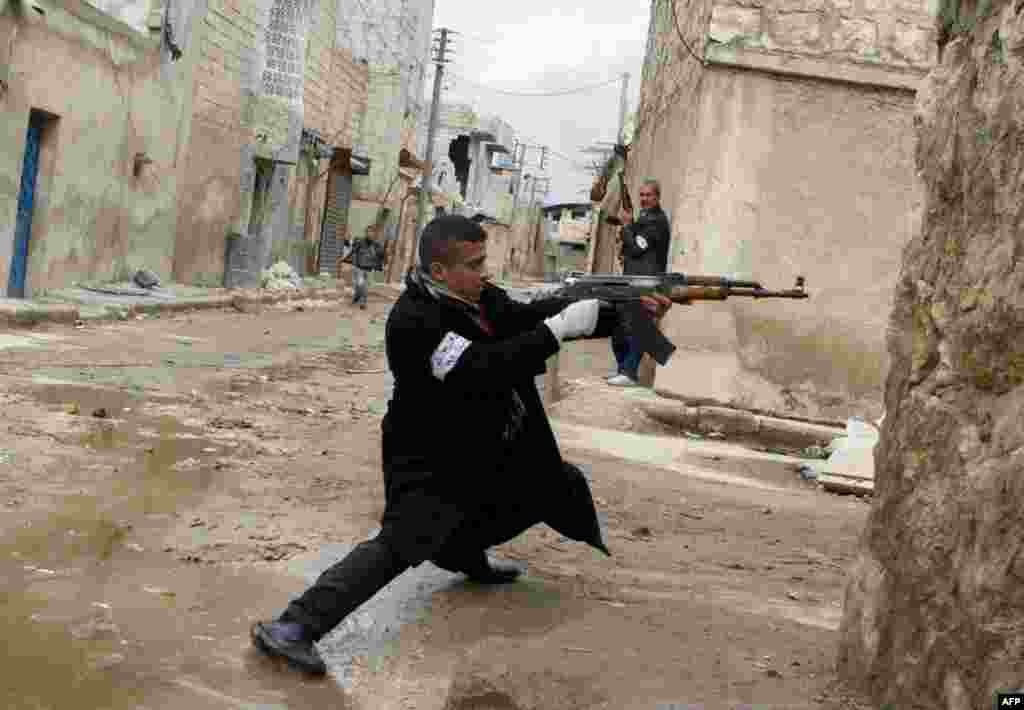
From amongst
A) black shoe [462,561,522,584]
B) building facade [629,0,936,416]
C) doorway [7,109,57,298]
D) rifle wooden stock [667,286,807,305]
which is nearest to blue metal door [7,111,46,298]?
doorway [7,109,57,298]

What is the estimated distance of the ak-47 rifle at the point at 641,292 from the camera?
3789mm

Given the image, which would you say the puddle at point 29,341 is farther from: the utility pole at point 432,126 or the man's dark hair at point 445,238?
the utility pole at point 432,126

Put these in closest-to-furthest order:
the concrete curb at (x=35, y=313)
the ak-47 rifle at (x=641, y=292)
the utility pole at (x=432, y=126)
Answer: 1. the ak-47 rifle at (x=641, y=292)
2. the concrete curb at (x=35, y=313)
3. the utility pole at (x=432, y=126)

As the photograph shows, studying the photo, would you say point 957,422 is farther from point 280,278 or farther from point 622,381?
point 280,278

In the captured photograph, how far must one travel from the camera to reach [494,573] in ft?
13.4

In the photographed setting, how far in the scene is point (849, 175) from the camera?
889 cm

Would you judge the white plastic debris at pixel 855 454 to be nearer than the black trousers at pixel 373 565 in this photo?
No

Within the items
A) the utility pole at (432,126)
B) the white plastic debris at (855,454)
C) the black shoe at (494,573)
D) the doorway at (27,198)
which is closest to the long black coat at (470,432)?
the black shoe at (494,573)

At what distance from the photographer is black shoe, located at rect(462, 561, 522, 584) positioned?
400 cm

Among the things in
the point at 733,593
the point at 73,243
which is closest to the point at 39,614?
the point at 733,593

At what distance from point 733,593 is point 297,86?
21.9 meters

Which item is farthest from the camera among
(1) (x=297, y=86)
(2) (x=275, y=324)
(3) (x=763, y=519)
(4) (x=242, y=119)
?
(1) (x=297, y=86)

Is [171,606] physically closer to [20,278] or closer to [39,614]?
[39,614]

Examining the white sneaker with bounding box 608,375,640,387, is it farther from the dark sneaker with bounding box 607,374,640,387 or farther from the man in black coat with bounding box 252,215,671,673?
the man in black coat with bounding box 252,215,671,673
